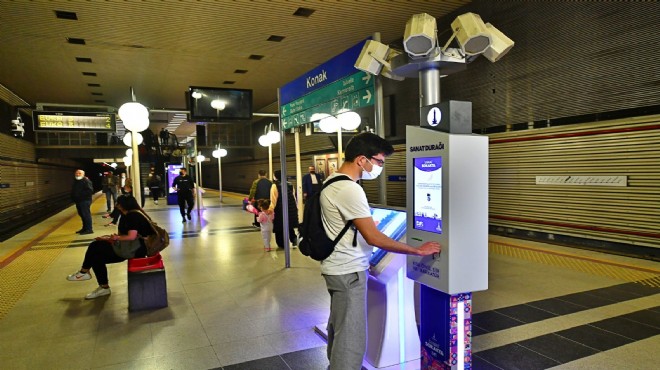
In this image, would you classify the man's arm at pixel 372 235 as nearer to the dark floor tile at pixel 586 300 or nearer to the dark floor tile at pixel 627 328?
the dark floor tile at pixel 627 328

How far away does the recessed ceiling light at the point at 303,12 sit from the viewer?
8141 millimetres

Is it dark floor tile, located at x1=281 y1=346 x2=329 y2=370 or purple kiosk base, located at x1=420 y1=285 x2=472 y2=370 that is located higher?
purple kiosk base, located at x1=420 y1=285 x2=472 y2=370

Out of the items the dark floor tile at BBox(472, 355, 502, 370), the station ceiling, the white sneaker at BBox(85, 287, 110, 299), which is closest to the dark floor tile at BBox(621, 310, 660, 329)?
the dark floor tile at BBox(472, 355, 502, 370)

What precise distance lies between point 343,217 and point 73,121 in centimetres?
1091

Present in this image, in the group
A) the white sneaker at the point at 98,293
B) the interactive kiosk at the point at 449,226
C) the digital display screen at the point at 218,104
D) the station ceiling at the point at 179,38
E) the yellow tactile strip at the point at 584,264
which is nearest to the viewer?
the interactive kiosk at the point at 449,226

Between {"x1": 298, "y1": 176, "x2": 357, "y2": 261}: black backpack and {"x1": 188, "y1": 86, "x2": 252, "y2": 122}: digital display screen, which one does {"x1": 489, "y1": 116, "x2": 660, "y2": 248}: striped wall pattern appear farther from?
{"x1": 298, "y1": 176, "x2": 357, "y2": 261}: black backpack

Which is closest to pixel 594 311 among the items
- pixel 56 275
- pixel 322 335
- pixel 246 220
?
pixel 322 335

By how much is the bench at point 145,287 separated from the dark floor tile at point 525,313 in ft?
11.0

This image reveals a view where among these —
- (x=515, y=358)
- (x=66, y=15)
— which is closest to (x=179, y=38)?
(x=66, y=15)

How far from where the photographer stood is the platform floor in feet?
10.2

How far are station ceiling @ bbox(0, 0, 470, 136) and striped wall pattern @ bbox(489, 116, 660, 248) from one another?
3.11 meters

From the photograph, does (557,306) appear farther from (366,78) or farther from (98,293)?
(98,293)

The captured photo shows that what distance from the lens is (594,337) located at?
3352 millimetres

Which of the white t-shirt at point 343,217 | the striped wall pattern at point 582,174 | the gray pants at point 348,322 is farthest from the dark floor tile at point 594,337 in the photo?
the striped wall pattern at point 582,174
